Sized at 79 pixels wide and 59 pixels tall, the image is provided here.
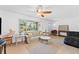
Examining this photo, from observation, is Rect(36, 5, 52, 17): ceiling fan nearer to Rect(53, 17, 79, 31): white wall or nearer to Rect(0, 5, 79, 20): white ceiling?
Rect(0, 5, 79, 20): white ceiling

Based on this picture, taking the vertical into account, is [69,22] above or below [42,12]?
below

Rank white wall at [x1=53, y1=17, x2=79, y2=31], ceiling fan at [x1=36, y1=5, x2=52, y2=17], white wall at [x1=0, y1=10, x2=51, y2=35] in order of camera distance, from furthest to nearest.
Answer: ceiling fan at [x1=36, y1=5, x2=52, y2=17] < white wall at [x1=53, y1=17, x2=79, y2=31] < white wall at [x1=0, y1=10, x2=51, y2=35]

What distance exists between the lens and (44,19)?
3131 mm

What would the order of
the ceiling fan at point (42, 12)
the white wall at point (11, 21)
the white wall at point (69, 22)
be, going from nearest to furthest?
the white wall at point (11, 21)
the white wall at point (69, 22)
the ceiling fan at point (42, 12)

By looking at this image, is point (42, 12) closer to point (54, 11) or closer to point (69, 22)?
point (54, 11)

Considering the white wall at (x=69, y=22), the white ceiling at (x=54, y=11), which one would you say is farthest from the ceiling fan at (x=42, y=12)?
the white wall at (x=69, y=22)

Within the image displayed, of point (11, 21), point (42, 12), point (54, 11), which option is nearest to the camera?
point (11, 21)

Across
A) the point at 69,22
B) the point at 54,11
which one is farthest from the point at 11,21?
the point at 69,22

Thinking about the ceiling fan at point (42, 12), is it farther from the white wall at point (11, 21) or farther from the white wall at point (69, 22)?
the white wall at point (69, 22)

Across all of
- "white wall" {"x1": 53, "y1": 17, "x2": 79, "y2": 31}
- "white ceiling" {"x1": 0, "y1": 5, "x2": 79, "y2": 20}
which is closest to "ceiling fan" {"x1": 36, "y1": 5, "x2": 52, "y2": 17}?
"white ceiling" {"x1": 0, "y1": 5, "x2": 79, "y2": 20}

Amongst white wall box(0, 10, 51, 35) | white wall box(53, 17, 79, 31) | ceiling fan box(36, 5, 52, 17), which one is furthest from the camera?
ceiling fan box(36, 5, 52, 17)
